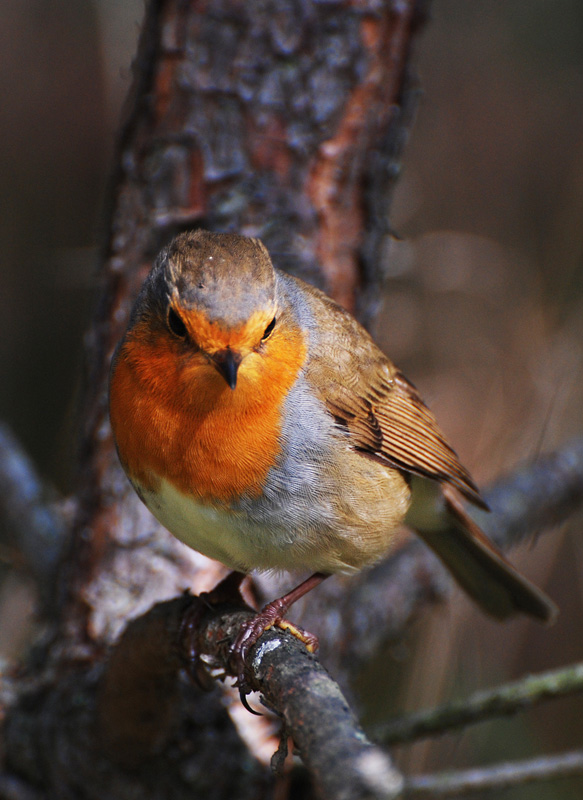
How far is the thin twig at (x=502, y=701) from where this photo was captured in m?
2.64

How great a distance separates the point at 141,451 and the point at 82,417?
0.98 meters

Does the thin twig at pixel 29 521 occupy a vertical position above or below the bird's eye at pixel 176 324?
below

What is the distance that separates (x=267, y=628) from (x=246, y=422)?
1.96ft

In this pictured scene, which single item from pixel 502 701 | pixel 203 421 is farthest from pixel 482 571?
pixel 203 421

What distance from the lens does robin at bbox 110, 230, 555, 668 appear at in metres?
2.33

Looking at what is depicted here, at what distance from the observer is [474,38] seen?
7.54 metres

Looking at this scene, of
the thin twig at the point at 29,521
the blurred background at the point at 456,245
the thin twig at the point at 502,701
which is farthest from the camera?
the blurred background at the point at 456,245

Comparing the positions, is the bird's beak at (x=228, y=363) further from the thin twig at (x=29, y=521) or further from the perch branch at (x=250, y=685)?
the thin twig at (x=29, y=521)

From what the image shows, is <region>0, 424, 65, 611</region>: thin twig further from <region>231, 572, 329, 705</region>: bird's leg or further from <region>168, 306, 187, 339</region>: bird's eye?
<region>168, 306, 187, 339</region>: bird's eye

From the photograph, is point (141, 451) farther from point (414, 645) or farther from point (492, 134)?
point (492, 134)

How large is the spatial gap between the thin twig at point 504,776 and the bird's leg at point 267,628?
0.68 meters

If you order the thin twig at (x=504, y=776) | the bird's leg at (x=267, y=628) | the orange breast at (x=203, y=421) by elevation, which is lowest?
the thin twig at (x=504, y=776)

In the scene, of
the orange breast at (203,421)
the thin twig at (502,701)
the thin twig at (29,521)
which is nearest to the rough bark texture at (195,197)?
the thin twig at (29,521)

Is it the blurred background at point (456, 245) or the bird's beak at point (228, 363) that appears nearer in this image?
the bird's beak at point (228, 363)
